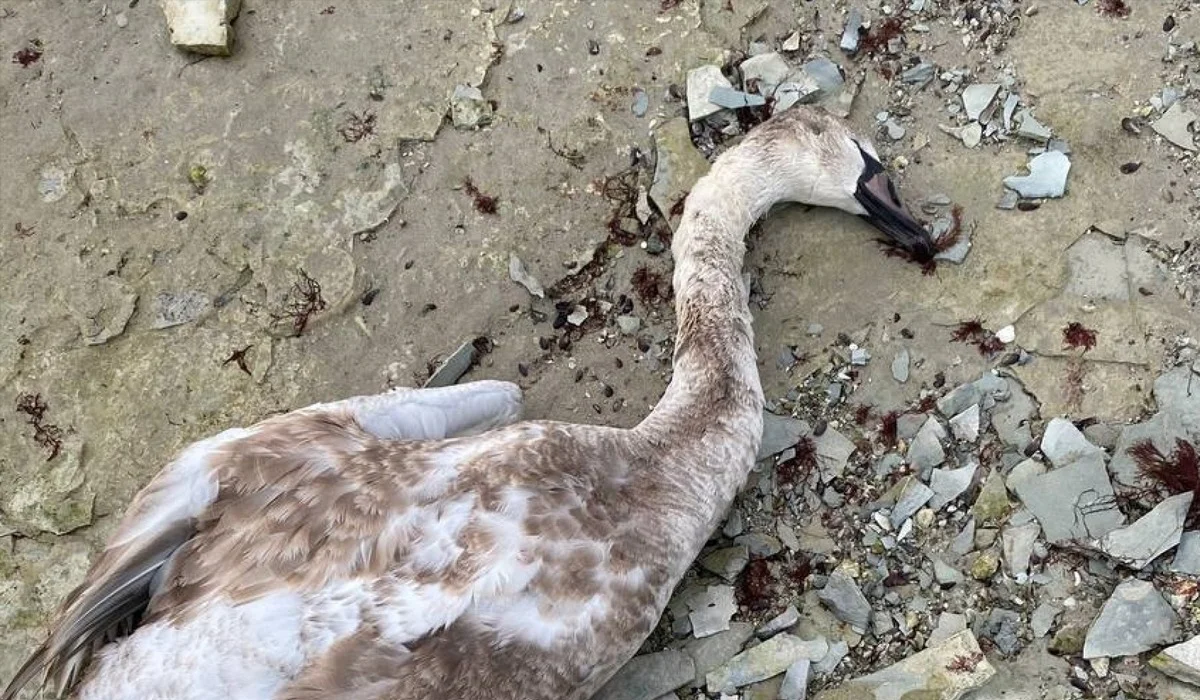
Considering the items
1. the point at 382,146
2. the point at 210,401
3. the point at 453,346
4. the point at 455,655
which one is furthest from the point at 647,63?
the point at 455,655

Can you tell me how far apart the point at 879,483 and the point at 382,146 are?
10.5ft

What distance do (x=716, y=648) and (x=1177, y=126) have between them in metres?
3.44

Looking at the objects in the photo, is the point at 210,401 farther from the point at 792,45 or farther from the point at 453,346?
the point at 792,45

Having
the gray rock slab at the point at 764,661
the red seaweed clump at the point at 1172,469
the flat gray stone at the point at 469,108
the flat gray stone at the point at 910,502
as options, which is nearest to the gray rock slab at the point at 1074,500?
the red seaweed clump at the point at 1172,469

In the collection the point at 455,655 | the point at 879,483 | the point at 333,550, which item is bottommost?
the point at 879,483

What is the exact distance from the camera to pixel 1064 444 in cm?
460

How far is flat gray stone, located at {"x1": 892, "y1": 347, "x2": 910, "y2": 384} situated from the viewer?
16.3ft

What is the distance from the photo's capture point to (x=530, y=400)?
17.3ft

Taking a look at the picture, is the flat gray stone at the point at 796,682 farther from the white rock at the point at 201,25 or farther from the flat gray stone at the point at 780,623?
the white rock at the point at 201,25

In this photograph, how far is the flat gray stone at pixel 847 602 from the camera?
444 cm

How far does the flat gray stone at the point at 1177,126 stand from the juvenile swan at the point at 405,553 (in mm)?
2500

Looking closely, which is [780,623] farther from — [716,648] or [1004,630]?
[1004,630]

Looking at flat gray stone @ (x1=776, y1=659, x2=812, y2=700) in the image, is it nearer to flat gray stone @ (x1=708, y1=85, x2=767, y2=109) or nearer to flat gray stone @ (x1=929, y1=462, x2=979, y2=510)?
flat gray stone @ (x1=929, y1=462, x2=979, y2=510)

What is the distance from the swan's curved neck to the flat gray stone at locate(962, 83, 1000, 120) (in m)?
1.18
